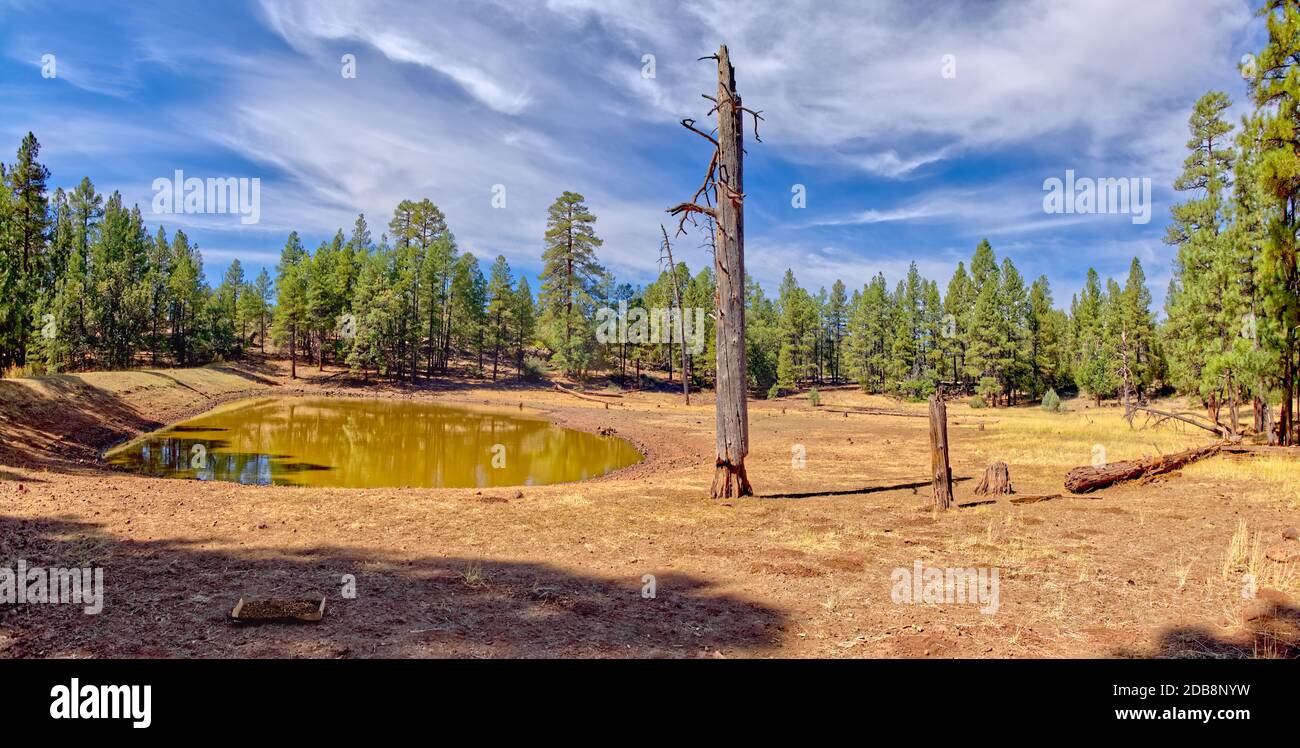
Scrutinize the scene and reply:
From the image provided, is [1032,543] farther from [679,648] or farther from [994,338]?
[994,338]

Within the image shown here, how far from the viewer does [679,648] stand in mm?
4953

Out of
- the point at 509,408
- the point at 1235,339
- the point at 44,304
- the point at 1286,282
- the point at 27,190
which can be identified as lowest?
the point at 509,408

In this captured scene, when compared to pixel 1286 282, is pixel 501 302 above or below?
above

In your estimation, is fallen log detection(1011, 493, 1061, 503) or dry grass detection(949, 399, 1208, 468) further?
dry grass detection(949, 399, 1208, 468)

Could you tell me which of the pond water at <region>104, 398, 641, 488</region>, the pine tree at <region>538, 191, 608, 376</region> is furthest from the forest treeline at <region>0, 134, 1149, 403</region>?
the pond water at <region>104, 398, 641, 488</region>

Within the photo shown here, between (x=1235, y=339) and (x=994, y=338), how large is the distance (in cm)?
4459

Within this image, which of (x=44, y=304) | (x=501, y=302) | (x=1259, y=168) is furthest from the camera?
(x=501, y=302)

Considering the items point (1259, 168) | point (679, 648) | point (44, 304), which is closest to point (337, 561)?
point (679, 648)

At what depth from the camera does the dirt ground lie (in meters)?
4.92

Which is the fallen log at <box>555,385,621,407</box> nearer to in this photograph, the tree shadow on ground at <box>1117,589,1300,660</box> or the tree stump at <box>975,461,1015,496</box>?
the tree stump at <box>975,461,1015,496</box>

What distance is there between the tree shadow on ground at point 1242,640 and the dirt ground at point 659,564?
0.03m

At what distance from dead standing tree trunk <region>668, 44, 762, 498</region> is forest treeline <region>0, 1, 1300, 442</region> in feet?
75.0

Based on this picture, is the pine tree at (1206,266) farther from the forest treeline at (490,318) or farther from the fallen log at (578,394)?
the fallen log at (578,394)

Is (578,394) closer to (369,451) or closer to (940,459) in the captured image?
(369,451)
